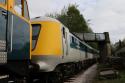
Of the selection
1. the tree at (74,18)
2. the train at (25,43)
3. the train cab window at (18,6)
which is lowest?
the train at (25,43)

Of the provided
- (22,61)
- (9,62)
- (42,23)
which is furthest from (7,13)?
(42,23)

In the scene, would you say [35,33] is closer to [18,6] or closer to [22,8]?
[22,8]

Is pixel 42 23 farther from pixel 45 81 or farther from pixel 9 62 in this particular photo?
pixel 9 62

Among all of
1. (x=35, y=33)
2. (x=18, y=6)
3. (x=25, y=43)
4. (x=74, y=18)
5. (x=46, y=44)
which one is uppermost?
(x=74, y=18)

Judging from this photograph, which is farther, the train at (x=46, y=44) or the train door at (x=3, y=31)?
the train at (x=46, y=44)

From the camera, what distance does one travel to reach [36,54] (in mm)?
11969

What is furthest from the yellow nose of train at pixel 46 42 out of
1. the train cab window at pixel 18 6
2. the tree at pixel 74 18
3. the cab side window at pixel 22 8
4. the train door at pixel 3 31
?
the tree at pixel 74 18

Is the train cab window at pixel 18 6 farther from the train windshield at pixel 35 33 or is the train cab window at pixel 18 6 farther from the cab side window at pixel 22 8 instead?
the train windshield at pixel 35 33

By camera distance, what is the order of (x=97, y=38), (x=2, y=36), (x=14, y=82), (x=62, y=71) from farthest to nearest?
1. (x=97, y=38)
2. (x=62, y=71)
3. (x=14, y=82)
4. (x=2, y=36)

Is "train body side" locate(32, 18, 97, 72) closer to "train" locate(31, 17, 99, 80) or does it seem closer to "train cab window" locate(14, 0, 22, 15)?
"train" locate(31, 17, 99, 80)

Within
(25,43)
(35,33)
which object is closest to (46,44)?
(35,33)

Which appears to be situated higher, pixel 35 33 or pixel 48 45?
pixel 35 33

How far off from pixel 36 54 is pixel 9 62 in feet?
14.2

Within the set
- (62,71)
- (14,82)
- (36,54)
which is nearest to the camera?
(14,82)
